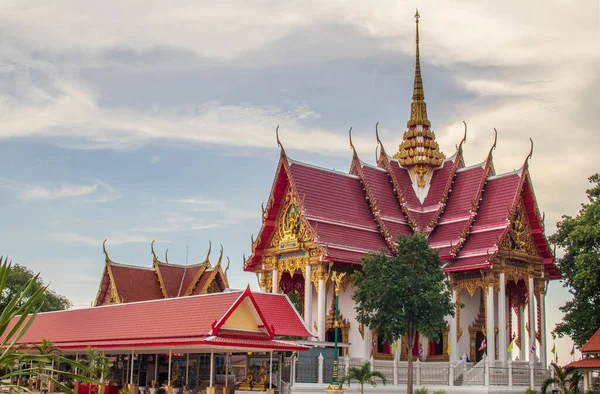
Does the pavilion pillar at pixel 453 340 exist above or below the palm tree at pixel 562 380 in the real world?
above

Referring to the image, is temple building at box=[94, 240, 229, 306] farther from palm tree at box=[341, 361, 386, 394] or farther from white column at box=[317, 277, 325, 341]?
palm tree at box=[341, 361, 386, 394]

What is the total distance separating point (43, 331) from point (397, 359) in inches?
522

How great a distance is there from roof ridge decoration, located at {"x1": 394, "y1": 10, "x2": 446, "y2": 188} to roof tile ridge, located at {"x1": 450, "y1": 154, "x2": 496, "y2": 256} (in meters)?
3.18

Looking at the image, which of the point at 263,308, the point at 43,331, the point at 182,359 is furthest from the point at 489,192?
the point at 43,331

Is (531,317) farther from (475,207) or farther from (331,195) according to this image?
(331,195)

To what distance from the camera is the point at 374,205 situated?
3322 cm

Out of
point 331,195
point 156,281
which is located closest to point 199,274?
point 156,281

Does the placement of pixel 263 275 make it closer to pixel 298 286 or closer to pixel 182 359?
pixel 298 286

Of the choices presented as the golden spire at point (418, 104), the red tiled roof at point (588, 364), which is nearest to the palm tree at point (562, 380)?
the red tiled roof at point (588, 364)

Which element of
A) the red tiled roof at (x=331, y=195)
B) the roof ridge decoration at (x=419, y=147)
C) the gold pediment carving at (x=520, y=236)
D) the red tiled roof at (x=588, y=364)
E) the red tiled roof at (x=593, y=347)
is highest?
the roof ridge decoration at (x=419, y=147)

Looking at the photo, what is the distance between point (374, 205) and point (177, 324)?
1199 centimetres

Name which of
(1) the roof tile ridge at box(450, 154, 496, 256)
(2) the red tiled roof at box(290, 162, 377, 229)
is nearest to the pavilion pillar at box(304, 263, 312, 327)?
(2) the red tiled roof at box(290, 162, 377, 229)

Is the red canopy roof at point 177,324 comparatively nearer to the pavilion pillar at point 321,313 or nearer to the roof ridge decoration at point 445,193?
the pavilion pillar at point 321,313

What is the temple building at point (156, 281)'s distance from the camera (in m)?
40.1
